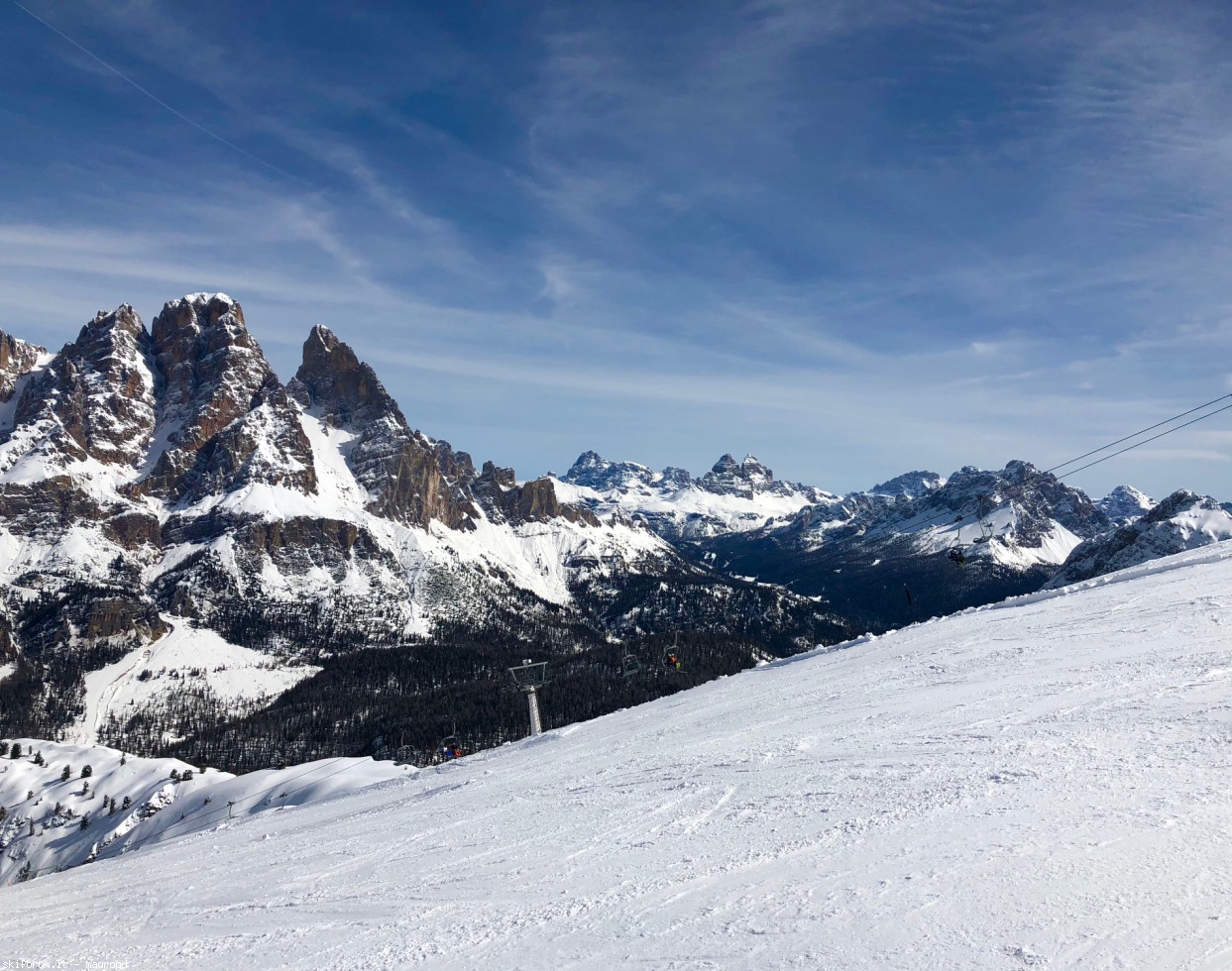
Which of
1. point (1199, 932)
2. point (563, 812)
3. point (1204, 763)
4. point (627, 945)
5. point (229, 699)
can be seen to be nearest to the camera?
point (1199, 932)

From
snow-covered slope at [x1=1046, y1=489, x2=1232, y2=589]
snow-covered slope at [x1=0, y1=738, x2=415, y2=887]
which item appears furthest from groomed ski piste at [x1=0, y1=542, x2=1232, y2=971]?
snow-covered slope at [x1=1046, y1=489, x2=1232, y2=589]

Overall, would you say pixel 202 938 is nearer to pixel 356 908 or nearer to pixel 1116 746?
pixel 356 908

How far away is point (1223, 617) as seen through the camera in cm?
2081

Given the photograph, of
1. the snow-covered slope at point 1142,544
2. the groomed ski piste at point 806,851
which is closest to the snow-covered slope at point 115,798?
the groomed ski piste at point 806,851

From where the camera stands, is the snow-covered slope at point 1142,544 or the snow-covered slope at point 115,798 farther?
the snow-covered slope at point 1142,544

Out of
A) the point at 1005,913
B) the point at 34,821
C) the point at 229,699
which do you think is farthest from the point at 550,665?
the point at 1005,913

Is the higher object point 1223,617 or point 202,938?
point 1223,617

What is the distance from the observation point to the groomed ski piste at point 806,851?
25.0 feet

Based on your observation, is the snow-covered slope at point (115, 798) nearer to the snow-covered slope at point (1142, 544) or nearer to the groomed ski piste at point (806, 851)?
the groomed ski piste at point (806, 851)

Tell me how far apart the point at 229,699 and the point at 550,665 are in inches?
2985

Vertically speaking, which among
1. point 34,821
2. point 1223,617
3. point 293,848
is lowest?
point 34,821

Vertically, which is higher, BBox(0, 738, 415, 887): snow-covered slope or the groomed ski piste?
the groomed ski piste

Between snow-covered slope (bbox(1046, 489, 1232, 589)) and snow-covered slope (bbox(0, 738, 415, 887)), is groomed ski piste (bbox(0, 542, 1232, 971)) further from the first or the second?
snow-covered slope (bbox(1046, 489, 1232, 589))

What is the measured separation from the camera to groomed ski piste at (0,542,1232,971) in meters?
7.61
